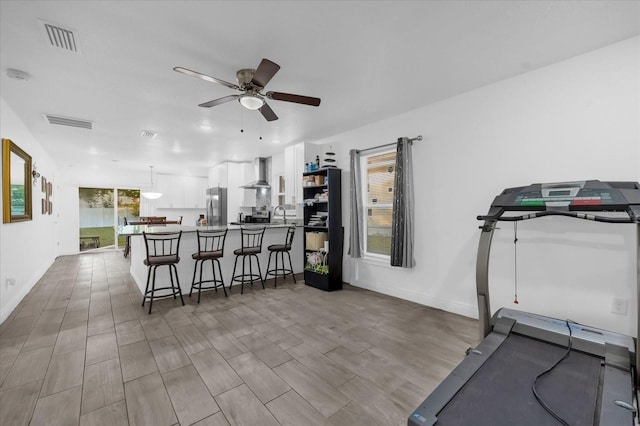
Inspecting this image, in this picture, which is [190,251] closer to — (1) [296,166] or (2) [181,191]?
(1) [296,166]

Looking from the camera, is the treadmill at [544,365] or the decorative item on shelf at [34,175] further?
the decorative item on shelf at [34,175]

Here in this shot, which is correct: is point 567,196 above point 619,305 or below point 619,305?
above

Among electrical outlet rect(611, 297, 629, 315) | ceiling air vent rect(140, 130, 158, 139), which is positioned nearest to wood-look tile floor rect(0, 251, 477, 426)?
electrical outlet rect(611, 297, 629, 315)

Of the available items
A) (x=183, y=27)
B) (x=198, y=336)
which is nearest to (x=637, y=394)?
(x=198, y=336)

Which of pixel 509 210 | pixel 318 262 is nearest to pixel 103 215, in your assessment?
pixel 318 262

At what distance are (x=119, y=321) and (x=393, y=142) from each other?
4.30m

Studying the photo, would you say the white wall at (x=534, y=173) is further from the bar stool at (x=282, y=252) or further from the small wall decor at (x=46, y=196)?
the small wall decor at (x=46, y=196)

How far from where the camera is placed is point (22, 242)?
13.5 feet

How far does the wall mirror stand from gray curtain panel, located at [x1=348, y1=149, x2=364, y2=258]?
4480 millimetres

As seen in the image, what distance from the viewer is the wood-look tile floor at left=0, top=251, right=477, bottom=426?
1.84m

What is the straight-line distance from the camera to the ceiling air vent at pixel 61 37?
83.3 inches

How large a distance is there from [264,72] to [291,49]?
0.38 m

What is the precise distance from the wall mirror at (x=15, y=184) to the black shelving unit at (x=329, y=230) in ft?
13.0

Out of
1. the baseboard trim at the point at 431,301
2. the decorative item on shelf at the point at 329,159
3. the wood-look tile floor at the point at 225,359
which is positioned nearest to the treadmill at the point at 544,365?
the wood-look tile floor at the point at 225,359
